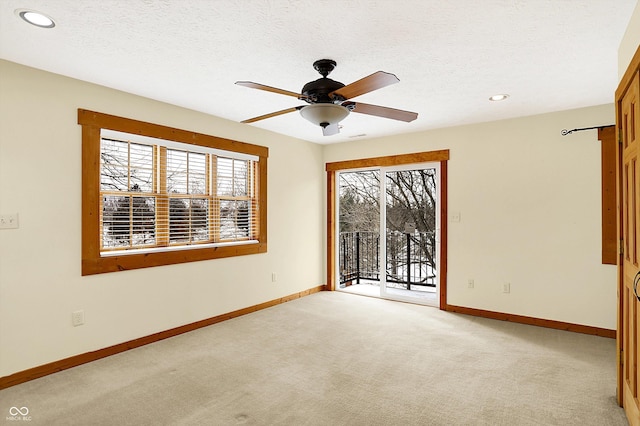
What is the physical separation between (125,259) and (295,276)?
Answer: 2622 mm

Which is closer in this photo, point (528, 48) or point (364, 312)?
point (528, 48)

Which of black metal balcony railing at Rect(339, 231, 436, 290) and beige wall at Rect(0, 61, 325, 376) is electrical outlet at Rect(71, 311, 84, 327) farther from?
black metal balcony railing at Rect(339, 231, 436, 290)

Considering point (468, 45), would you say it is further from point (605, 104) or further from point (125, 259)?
point (125, 259)

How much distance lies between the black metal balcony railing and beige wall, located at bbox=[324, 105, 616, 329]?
Answer: 55cm

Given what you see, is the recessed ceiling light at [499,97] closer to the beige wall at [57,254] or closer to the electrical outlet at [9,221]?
the beige wall at [57,254]

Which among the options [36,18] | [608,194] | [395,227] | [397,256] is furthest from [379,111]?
[397,256]

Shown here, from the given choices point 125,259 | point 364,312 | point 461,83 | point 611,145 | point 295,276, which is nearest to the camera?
point 461,83

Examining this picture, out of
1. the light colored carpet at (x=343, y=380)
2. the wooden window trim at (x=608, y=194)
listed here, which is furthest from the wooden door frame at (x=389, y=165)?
the wooden window trim at (x=608, y=194)

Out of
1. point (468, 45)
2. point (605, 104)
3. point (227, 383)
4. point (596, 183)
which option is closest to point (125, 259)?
point (227, 383)

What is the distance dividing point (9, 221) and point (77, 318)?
0.97 meters

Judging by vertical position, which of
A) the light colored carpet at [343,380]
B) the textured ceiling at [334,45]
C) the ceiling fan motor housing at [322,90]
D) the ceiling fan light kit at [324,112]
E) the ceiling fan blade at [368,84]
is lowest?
the light colored carpet at [343,380]

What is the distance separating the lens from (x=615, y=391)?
2.56m

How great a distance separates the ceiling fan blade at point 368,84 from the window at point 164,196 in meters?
2.27

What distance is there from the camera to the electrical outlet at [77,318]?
10.0 feet
